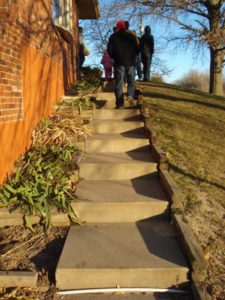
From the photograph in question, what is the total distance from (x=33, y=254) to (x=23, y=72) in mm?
2856

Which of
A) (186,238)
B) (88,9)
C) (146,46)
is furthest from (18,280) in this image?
(88,9)

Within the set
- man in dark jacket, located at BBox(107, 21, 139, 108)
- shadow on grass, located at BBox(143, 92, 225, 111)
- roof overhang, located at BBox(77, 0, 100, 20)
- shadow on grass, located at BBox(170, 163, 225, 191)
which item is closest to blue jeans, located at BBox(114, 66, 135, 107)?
man in dark jacket, located at BBox(107, 21, 139, 108)

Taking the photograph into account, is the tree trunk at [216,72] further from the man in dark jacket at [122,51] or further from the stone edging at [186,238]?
the stone edging at [186,238]

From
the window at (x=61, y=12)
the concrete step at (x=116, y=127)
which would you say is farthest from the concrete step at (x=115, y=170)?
the window at (x=61, y=12)

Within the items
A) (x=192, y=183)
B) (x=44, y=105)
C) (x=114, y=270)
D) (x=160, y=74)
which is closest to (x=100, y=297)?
(x=114, y=270)

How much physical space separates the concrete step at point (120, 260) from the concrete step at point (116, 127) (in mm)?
3102

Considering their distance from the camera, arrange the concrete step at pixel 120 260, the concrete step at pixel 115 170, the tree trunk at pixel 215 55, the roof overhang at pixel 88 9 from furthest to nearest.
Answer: the tree trunk at pixel 215 55
the roof overhang at pixel 88 9
the concrete step at pixel 115 170
the concrete step at pixel 120 260

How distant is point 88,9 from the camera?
13.8m

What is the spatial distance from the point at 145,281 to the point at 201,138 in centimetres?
418

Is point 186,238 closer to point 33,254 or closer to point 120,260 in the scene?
point 120,260

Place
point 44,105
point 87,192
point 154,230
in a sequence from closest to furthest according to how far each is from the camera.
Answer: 1. point 154,230
2. point 87,192
3. point 44,105

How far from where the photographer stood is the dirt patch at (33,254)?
2865mm

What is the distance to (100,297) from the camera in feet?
9.33

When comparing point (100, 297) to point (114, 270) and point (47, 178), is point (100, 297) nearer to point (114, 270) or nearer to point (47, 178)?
point (114, 270)
